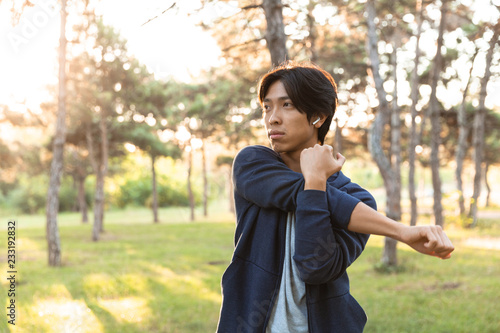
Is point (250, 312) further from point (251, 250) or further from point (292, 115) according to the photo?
point (292, 115)

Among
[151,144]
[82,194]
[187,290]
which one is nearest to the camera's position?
[187,290]

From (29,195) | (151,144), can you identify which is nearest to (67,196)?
(29,195)

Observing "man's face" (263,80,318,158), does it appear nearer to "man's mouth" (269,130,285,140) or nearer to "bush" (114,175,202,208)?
"man's mouth" (269,130,285,140)

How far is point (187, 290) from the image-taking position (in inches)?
340

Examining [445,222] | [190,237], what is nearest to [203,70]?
[190,237]

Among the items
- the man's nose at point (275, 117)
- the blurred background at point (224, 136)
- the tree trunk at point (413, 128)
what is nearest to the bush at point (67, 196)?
the blurred background at point (224, 136)

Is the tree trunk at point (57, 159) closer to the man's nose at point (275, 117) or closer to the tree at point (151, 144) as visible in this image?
the tree at point (151, 144)

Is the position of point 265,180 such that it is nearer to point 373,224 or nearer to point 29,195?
point 373,224

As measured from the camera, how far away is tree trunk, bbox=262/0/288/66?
5.31 metres

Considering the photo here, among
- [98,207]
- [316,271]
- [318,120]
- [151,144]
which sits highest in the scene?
[151,144]

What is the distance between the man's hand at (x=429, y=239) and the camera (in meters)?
1.42

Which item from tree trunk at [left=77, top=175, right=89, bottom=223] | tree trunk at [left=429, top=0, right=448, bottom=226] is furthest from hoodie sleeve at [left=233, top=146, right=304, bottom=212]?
tree trunk at [left=77, top=175, right=89, bottom=223]

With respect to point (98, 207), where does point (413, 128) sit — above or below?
above

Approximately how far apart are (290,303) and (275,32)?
164 inches
